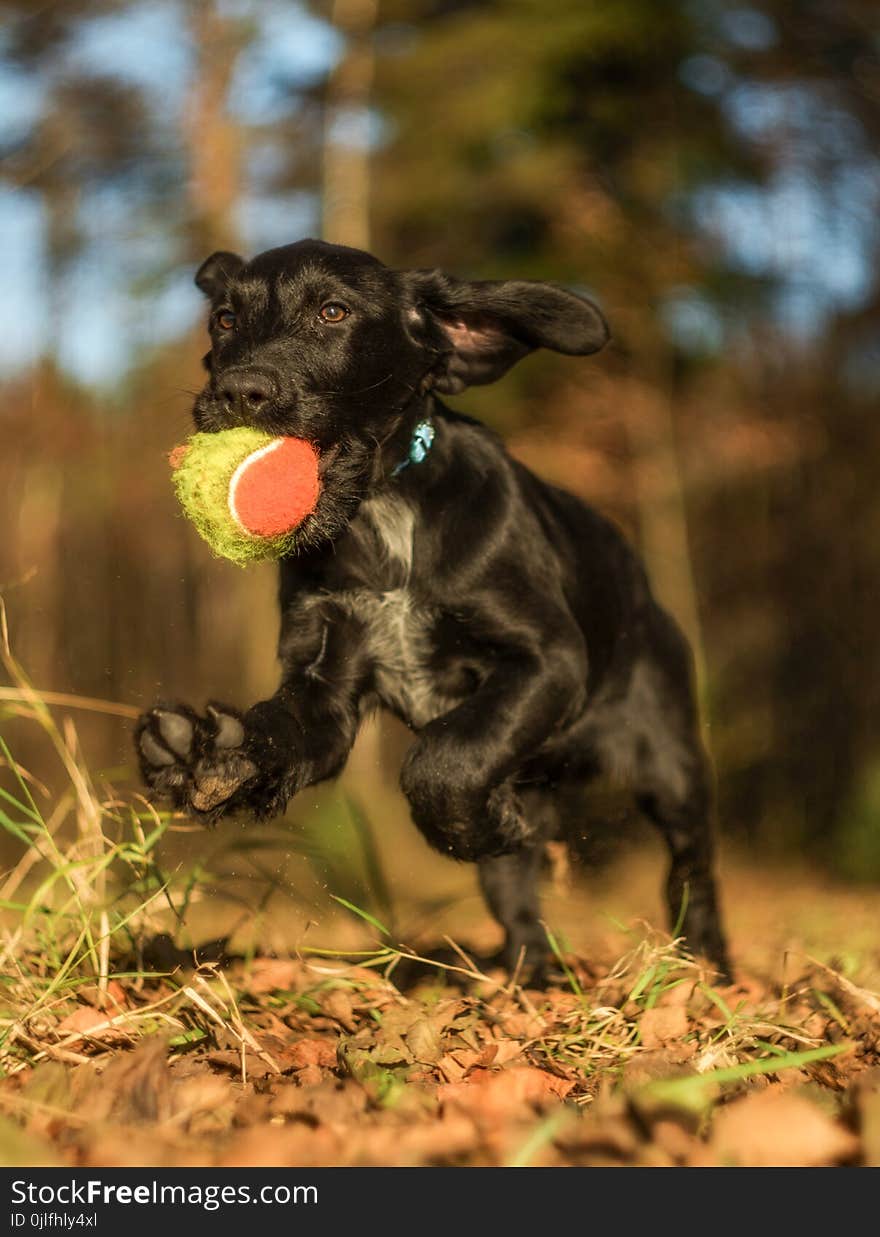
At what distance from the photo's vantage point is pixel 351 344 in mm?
3523

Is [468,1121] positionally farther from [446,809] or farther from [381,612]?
[381,612]

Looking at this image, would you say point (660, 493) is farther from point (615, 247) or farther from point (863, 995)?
point (863, 995)

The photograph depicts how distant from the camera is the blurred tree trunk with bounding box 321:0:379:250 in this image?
10.9 metres

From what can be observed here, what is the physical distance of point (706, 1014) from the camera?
304 centimetres

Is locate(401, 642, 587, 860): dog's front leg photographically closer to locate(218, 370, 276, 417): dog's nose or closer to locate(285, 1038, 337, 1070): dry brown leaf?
locate(285, 1038, 337, 1070): dry brown leaf

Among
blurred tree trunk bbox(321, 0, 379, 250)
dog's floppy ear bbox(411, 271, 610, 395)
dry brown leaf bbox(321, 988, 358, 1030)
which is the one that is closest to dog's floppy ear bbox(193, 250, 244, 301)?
dog's floppy ear bbox(411, 271, 610, 395)

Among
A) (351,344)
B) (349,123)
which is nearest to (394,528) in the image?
(351,344)

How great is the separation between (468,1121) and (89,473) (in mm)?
13696

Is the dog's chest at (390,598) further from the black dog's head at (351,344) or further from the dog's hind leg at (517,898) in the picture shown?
the dog's hind leg at (517,898)

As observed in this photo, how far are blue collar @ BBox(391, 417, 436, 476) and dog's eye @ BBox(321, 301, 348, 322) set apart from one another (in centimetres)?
38

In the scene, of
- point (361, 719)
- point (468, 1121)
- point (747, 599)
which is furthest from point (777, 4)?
point (468, 1121)

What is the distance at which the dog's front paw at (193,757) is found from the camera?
2977 millimetres

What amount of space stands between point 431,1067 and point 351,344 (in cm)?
189

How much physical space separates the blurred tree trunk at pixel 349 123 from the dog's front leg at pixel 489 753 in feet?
26.2
